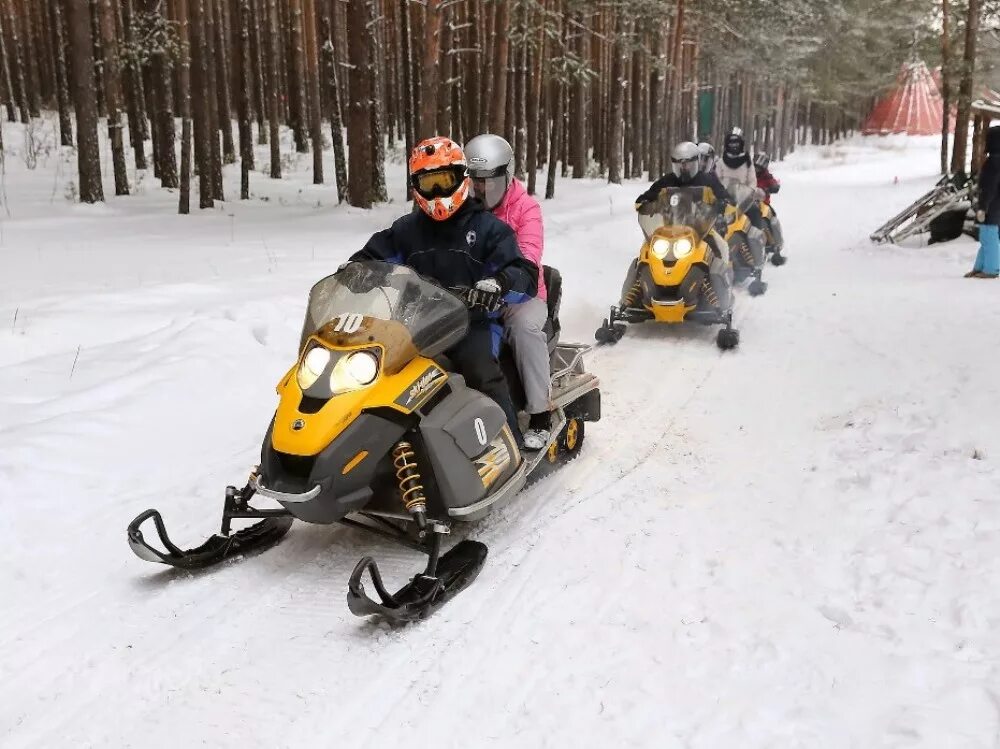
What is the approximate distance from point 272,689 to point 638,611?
4.83 ft

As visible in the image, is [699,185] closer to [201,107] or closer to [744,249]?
[744,249]

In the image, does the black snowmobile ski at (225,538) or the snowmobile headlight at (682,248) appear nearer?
the black snowmobile ski at (225,538)

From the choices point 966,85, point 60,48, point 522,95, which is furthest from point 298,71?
point 966,85

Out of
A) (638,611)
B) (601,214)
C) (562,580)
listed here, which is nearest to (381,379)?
(562,580)

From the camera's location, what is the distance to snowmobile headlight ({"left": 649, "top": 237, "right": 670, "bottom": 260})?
838 centimetres

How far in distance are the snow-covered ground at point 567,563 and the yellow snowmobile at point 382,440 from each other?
0.18m

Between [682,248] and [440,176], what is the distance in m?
4.64

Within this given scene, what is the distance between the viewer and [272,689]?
289cm

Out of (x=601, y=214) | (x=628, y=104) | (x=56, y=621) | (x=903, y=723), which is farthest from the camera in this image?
(x=628, y=104)

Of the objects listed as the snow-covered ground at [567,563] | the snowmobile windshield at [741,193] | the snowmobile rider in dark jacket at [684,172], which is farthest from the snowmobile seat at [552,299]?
the snowmobile windshield at [741,193]

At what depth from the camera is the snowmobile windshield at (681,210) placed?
857cm

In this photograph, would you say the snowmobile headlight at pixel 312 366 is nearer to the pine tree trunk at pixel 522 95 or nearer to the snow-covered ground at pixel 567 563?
the snow-covered ground at pixel 567 563

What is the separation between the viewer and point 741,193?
39.0ft

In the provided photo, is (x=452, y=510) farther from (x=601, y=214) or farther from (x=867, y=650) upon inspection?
(x=601, y=214)
